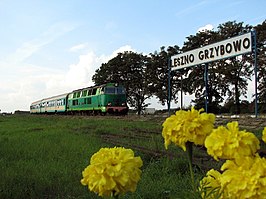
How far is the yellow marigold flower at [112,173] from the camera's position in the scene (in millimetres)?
1635

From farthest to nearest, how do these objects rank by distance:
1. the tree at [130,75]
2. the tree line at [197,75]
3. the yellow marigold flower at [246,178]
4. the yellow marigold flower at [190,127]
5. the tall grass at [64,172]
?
the tree at [130,75]
the tree line at [197,75]
the tall grass at [64,172]
the yellow marigold flower at [190,127]
the yellow marigold flower at [246,178]

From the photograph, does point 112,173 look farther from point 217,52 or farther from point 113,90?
point 113,90

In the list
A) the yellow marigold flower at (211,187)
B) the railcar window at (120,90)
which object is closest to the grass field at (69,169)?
the yellow marigold flower at (211,187)

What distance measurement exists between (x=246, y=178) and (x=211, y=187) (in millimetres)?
415

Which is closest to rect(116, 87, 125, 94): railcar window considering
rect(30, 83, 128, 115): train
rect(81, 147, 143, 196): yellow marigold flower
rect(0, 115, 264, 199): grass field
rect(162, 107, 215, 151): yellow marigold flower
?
rect(30, 83, 128, 115): train

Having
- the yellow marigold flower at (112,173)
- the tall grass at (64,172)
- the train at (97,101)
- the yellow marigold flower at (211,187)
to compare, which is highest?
the train at (97,101)

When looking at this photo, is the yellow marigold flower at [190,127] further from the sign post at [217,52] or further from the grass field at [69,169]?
the sign post at [217,52]

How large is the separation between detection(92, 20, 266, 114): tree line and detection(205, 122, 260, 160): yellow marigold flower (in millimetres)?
25688

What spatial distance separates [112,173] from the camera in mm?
1622

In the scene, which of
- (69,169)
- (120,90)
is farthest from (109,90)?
(69,169)

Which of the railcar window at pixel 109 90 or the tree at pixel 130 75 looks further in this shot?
the tree at pixel 130 75

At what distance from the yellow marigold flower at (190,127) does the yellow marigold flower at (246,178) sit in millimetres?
358

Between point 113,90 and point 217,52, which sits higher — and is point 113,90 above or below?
below

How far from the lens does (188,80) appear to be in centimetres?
4234
